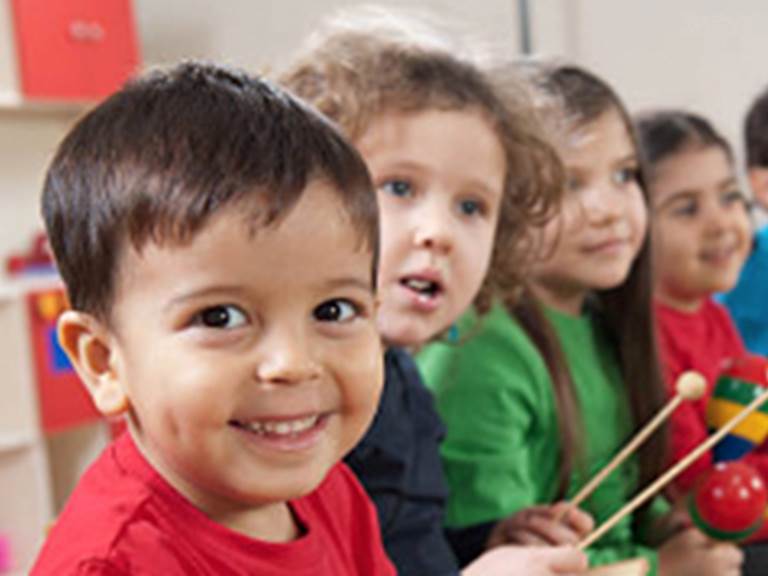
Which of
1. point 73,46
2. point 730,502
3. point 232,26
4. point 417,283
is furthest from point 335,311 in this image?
point 232,26

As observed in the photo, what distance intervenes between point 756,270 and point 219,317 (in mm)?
1452

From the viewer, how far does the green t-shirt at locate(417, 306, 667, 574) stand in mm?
1086

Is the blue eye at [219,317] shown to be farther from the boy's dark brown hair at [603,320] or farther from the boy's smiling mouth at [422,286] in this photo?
the boy's dark brown hair at [603,320]

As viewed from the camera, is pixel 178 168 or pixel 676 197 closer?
pixel 178 168

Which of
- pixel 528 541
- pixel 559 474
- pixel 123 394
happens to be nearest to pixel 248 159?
pixel 123 394

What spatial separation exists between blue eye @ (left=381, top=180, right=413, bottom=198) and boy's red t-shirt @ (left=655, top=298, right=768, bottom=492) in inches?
22.3

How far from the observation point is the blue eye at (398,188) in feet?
3.15

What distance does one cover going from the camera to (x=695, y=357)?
1496mm

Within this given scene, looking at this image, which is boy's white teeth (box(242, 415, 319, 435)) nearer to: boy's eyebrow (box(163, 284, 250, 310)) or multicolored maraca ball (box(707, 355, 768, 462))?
boy's eyebrow (box(163, 284, 250, 310))

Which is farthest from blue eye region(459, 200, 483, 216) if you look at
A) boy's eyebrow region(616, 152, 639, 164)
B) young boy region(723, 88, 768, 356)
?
young boy region(723, 88, 768, 356)

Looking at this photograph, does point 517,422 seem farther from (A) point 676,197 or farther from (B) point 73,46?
(B) point 73,46

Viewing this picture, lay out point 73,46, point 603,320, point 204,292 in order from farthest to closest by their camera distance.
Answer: point 73,46 < point 603,320 < point 204,292

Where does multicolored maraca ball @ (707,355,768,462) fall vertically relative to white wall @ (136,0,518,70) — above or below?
below

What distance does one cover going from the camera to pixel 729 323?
1597 mm
